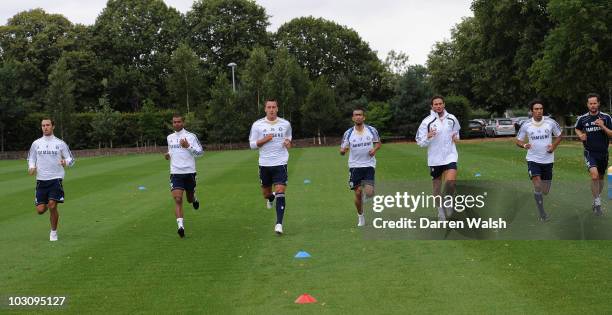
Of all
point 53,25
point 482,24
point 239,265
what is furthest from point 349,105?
point 239,265

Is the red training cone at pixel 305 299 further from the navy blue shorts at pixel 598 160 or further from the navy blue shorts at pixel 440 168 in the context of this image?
the navy blue shorts at pixel 598 160

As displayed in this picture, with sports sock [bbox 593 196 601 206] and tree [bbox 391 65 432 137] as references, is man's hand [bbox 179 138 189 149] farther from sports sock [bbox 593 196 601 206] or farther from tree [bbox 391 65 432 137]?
tree [bbox 391 65 432 137]

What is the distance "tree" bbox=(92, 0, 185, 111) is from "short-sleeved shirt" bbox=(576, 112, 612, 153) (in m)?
62.0

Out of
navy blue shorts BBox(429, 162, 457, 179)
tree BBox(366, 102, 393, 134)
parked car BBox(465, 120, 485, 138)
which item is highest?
navy blue shorts BBox(429, 162, 457, 179)

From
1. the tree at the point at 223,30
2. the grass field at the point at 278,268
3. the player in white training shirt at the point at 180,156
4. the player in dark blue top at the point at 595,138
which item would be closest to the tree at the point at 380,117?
the tree at the point at 223,30

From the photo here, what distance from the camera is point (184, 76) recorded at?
60.4m

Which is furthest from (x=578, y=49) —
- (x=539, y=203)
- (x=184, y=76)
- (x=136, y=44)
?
(x=136, y=44)

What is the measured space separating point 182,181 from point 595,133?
7637 mm

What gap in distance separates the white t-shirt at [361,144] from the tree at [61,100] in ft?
155

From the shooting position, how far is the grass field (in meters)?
7.05

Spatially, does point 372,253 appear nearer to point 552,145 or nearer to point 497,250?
point 497,250

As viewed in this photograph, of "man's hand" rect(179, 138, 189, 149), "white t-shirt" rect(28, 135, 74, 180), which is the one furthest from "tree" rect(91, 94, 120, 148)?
"man's hand" rect(179, 138, 189, 149)

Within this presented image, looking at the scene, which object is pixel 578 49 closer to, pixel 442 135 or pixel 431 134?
pixel 442 135

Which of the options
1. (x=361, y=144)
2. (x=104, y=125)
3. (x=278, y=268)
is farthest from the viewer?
(x=104, y=125)
